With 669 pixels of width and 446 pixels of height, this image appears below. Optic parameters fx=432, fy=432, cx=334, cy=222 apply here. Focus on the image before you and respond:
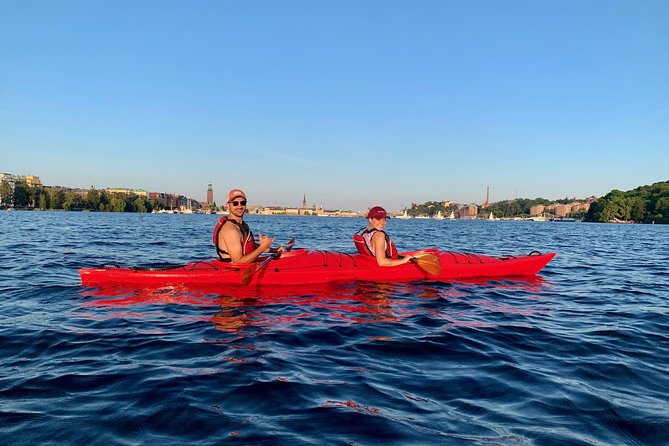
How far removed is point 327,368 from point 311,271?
15.2 feet

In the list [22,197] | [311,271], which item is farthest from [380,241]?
[22,197]

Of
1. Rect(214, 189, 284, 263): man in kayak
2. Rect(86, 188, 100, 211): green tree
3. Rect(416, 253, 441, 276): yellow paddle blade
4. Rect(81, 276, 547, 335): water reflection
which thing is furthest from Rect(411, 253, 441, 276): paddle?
Rect(86, 188, 100, 211): green tree

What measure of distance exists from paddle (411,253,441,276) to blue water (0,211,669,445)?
1.11 metres

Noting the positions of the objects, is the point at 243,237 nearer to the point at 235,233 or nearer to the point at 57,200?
the point at 235,233

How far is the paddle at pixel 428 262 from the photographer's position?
924 cm

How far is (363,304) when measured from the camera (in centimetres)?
730

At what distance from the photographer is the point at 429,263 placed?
9297mm

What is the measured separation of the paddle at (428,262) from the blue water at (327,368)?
1110mm

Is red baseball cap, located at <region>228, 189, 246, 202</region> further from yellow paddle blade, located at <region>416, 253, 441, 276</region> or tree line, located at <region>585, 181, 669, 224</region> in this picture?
tree line, located at <region>585, 181, 669, 224</region>

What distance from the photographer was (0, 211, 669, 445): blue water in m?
3.04

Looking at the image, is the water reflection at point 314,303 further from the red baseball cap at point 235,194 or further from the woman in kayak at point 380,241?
the red baseball cap at point 235,194

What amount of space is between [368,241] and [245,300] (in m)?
3.02

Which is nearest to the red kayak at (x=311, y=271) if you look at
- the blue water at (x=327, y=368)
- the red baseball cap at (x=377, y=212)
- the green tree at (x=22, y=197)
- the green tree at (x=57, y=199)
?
the blue water at (x=327, y=368)

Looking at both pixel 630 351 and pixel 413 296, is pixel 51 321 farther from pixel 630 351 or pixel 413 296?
pixel 630 351
